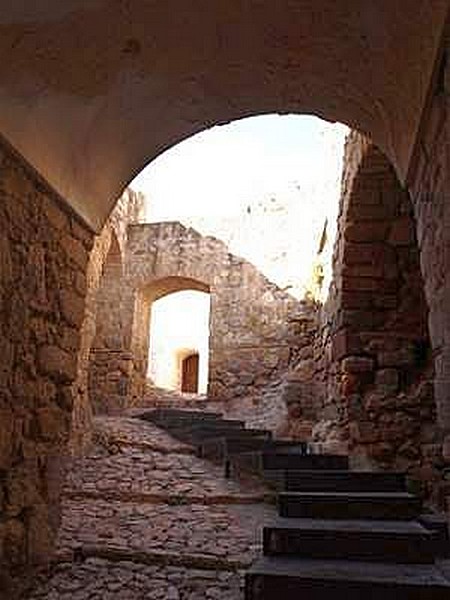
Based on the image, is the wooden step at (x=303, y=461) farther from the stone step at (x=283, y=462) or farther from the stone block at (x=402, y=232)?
the stone block at (x=402, y=232)

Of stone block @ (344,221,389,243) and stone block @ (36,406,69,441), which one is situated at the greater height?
stone block @ (344,221,389,243)

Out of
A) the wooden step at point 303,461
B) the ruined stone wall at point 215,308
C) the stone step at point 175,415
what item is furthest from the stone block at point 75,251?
the ruined stone wall at point 215,308

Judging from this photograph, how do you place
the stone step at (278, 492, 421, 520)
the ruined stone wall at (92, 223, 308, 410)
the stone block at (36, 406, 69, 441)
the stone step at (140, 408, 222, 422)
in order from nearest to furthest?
the stone block at (36, 406, 69, 441)
the stone step at (278, 492, 421, 520)
the stone step at (140, 408, 222, 422)
the ruined stone wall at (92, 223, 308, 410)

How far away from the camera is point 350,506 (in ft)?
10.2

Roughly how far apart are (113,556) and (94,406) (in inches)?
224

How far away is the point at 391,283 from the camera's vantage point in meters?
4.99

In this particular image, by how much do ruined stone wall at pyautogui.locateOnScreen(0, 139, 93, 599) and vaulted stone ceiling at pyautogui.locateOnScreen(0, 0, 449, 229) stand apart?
0.66 feet

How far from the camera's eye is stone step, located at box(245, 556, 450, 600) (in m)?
2.21

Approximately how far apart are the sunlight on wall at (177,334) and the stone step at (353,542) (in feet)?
41.2

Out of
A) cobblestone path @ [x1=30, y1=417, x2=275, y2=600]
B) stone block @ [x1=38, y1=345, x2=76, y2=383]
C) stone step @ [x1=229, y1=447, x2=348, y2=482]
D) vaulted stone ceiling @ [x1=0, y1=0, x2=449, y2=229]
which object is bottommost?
cobblestone path @ [x1=30, y1=417, x2=275, y2=600]

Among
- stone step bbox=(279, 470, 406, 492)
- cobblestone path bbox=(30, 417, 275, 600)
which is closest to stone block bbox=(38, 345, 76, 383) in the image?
cobblestone path bbox=(30, 417, 275, 600)

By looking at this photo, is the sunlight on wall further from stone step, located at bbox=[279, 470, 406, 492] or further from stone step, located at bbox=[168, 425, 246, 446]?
stone step, located at bbox=[279, 470, 406, 492]

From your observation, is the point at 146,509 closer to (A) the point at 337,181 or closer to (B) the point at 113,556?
(B) the point at 113,556

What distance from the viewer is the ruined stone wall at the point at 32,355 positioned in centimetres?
224
